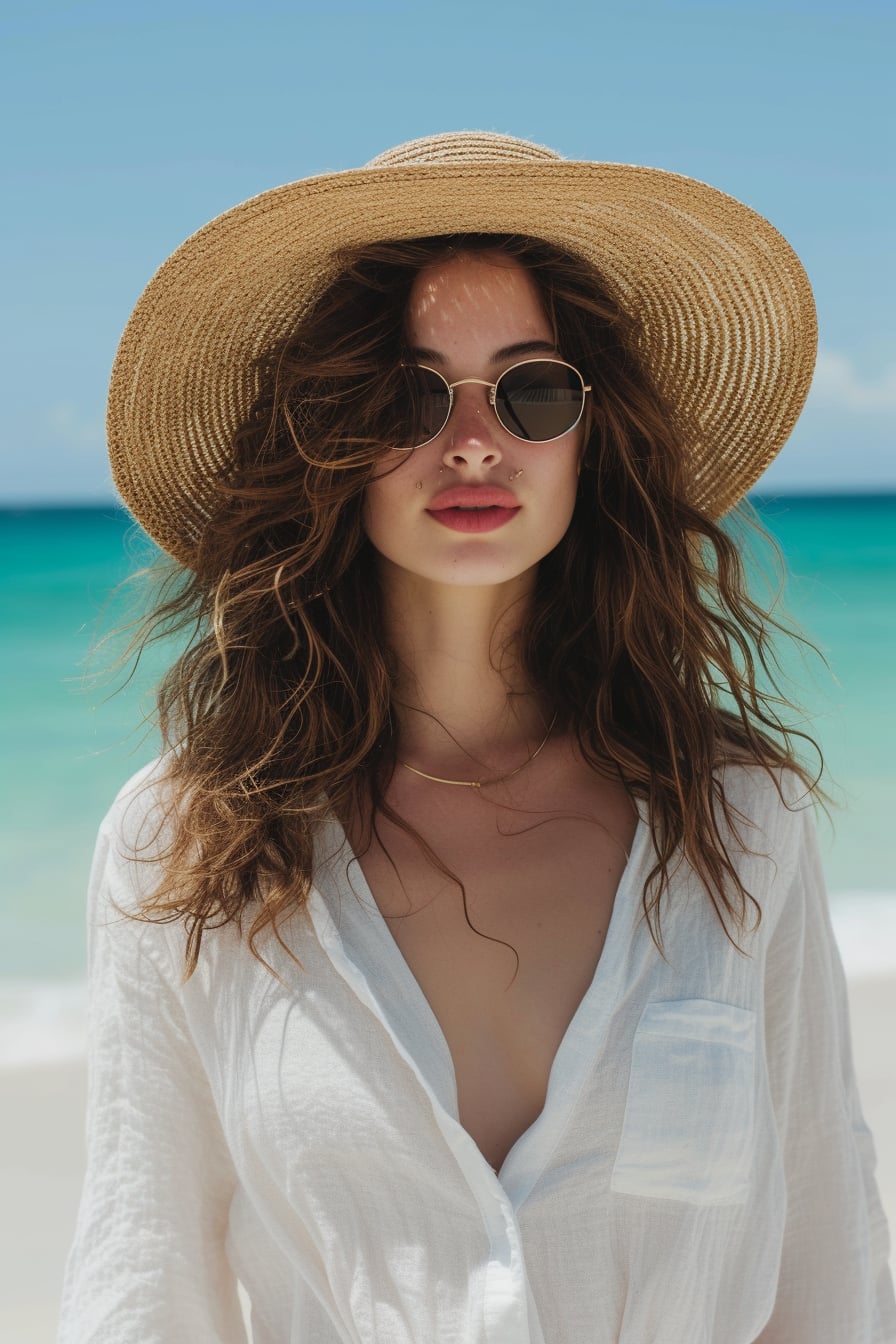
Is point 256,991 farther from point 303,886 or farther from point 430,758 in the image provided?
point 430,758

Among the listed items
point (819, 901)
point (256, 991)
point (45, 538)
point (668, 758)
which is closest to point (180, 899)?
point (256, 991)

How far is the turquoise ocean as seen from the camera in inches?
228

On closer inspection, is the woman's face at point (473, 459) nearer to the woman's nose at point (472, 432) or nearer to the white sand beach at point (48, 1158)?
the woman's nose at point (472, 432)

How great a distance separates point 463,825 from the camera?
2137 mm

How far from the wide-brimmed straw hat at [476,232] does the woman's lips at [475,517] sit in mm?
403

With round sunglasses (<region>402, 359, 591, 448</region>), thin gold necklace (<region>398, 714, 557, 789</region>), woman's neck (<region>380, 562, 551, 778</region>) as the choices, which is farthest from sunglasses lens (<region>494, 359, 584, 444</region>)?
thin gold necklace (<region>398, 714, 557, 789</region>)

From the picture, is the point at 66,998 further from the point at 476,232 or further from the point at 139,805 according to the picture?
the point at 476,232

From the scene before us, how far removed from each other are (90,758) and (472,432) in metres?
8.48

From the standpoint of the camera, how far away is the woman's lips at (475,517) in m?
1.95

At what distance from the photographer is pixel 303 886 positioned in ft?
6.32

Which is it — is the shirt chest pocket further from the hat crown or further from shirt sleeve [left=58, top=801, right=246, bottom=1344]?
the hat crown

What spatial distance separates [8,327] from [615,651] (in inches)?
1386

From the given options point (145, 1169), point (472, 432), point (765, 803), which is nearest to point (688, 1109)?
point (765, 803)

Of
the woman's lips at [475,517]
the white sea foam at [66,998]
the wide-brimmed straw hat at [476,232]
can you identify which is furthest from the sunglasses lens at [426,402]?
the white sea foam at [66,998]
